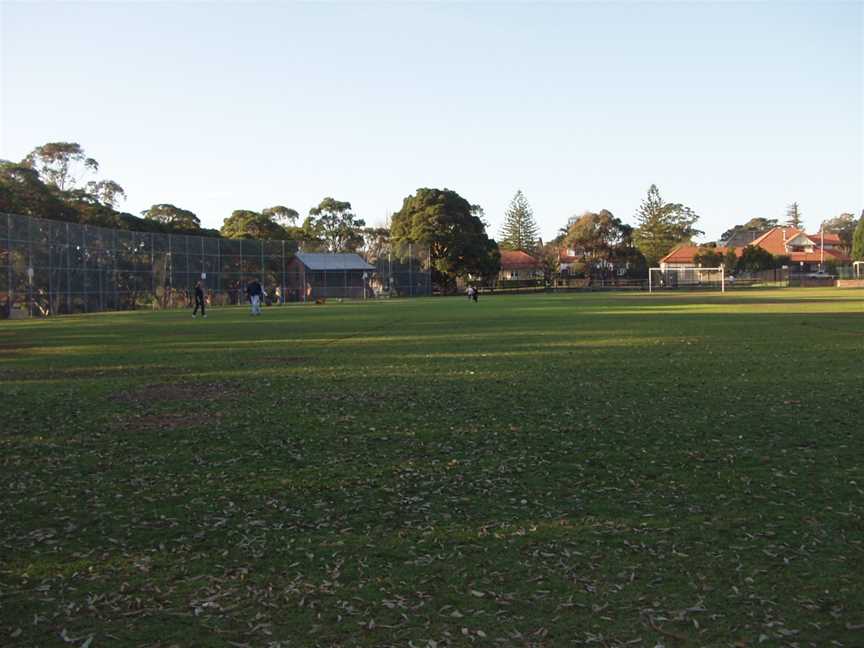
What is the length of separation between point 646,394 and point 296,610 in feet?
27.8

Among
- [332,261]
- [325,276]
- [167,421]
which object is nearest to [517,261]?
[332,261]

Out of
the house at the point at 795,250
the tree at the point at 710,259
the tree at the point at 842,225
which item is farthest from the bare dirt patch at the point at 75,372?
the tree at the point at 842,225

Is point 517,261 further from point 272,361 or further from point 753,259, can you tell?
point 272,361

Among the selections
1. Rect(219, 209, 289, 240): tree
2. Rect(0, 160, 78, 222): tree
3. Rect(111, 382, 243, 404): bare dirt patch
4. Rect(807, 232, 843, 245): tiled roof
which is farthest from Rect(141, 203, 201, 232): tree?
Rect(807, 232, 843, 245): tiled roof

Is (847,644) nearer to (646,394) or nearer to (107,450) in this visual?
(107,450)

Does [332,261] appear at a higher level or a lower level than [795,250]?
lower

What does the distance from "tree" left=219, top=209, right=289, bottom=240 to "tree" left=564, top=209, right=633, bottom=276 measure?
134 ft

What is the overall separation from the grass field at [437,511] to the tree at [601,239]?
94.3m

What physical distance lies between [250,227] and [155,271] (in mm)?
35124

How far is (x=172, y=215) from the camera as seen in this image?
86750 mm

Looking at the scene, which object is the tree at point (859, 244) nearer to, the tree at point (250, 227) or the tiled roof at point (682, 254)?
the tiled roof at point (682, 254)

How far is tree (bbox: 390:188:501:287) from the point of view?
86.0m

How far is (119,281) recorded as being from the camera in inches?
2018

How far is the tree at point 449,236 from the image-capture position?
86.0 meters
